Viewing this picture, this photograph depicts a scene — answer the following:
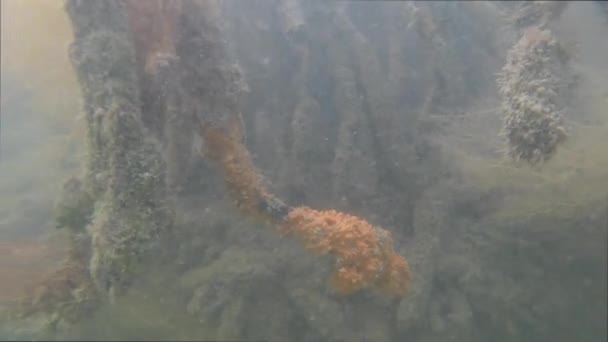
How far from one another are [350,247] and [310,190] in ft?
5.48

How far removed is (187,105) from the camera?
5457 millimetres

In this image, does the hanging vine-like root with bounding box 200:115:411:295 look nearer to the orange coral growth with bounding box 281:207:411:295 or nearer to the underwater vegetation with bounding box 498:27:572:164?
the orange coral growth with bounding box 281:207:411:295

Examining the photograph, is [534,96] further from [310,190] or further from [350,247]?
[310,190]

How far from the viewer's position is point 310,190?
6.66 m

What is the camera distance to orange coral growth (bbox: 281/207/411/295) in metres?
5.11

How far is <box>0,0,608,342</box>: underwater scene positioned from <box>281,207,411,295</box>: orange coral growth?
0.06 ft

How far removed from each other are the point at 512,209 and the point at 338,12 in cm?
394

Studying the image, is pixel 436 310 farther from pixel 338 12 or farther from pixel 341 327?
pixel 338 12

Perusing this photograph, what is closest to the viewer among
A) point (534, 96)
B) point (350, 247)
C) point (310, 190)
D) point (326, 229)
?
point (534, 96)

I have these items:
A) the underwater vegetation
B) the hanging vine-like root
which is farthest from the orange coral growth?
the underwater vegetation

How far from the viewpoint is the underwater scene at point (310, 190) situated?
4.67 metres

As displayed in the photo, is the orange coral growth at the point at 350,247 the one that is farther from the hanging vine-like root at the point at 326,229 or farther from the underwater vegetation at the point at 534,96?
the underwater vegetation at the point at 534,96

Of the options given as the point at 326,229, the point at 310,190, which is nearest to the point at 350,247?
the point at 326,229

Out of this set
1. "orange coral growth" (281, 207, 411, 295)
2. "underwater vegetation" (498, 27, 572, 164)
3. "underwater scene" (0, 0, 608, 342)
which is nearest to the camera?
"underwater vegetation" (498, 27, 572, 164)
